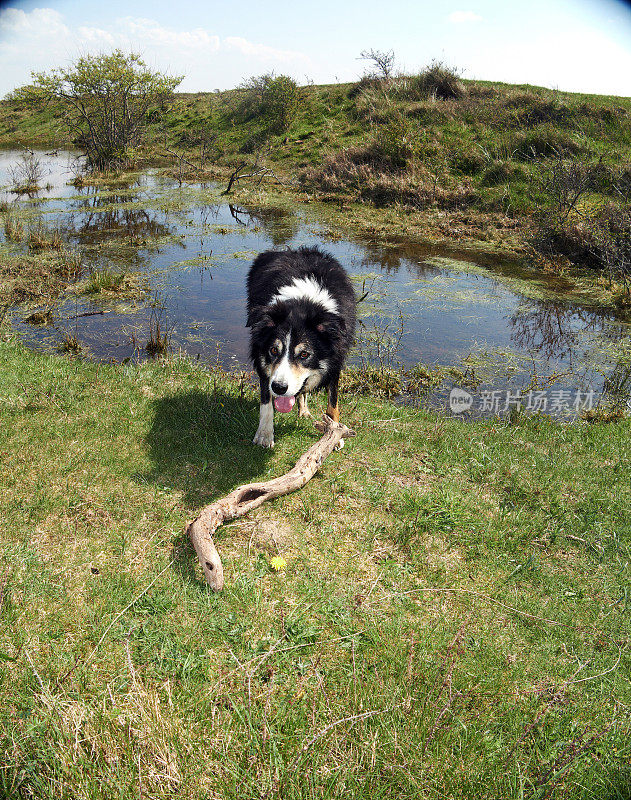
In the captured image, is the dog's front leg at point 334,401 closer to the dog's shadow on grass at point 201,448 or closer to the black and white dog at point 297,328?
the black and white dog at point 297,328

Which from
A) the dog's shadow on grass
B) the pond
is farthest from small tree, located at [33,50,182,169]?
the dog's shadow on grass

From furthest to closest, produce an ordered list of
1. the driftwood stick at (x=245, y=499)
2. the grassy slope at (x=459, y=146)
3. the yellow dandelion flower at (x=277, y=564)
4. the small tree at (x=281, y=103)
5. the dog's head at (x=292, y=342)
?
1. the small tree at (x=281, y=103)
2. the grassy slope at (x=459, y=146)
3. the dog's head at (x=292, y=342)
4. the yellow dandelion flower at (x=277, y=564)
5. the driftwood stick at (x=245, y=499)

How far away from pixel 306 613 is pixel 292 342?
78.8 inches

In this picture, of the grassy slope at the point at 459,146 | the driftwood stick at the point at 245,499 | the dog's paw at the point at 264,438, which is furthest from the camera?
the grassy slope at the point at 459,146

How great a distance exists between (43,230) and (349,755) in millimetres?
13372

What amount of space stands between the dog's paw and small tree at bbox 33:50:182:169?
2054 cm

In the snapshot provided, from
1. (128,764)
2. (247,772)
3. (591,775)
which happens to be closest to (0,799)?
(128,764)

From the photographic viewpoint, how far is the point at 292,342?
13.1 feet

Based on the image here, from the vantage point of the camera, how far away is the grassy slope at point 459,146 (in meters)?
14.8

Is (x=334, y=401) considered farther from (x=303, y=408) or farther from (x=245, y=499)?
(x=245, y=499)

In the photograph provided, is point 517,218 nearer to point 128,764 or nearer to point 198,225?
point 198,225

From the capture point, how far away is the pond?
7.07 metres

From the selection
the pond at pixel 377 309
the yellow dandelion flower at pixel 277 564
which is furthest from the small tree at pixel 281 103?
the yellow dandelion flower at pixel 277 564

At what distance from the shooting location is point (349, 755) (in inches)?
80.7
